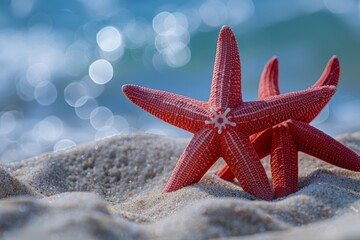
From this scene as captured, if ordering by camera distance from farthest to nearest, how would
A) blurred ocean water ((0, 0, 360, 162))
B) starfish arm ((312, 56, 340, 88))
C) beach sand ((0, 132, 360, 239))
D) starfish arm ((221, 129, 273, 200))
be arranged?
blurred ocean water ((0, 0, 360, 162))
starfish arm ((312, 56, 340, 88))
starfish arm ((221, 129, 273, 200))
beach sand ((0, 132, 360, 239))

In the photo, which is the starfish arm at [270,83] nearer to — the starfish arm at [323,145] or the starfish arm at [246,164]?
the starfish arm at [323,145]

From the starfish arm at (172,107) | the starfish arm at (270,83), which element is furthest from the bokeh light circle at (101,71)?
the starfish arm at (172,107)

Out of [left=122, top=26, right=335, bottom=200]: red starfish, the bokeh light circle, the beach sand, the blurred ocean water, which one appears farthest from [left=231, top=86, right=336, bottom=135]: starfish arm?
the bokeh light circle

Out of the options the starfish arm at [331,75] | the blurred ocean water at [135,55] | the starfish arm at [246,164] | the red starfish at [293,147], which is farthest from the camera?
the blurred ocean water at [135,55]

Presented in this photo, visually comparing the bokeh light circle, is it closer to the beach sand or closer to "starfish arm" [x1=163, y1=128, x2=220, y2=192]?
the beach sand

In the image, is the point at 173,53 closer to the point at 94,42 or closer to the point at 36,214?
the point at 94,42

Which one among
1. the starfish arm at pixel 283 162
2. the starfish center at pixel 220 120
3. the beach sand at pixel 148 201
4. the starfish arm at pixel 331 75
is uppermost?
the starfish arm at pixel 331 75
